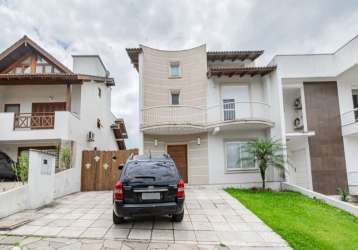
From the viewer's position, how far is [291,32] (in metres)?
13.2

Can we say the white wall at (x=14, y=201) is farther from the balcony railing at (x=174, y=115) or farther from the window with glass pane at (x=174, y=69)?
the window with glass pane at (x=174, y=69)

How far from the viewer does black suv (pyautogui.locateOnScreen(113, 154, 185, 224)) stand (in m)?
5.13

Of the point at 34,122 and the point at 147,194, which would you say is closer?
the point at 147,194

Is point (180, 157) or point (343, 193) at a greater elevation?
point (180, 157)

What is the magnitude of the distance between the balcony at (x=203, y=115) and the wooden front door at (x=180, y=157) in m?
1.07

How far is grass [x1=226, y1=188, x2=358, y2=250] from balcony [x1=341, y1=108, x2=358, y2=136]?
5115mm

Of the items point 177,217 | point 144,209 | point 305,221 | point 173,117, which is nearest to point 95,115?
point 173,117

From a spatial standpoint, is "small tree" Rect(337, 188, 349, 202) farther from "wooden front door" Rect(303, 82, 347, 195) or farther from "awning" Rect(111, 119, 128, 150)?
"awning" Rect(111, 119, 128, 150)

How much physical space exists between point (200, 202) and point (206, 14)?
9261mm

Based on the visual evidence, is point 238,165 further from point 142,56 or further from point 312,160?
point 142,56

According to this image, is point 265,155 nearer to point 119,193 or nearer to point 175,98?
point 175,98

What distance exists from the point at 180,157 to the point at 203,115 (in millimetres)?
2865

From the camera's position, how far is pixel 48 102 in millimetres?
13844

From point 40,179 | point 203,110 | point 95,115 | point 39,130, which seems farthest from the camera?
point 95,115
